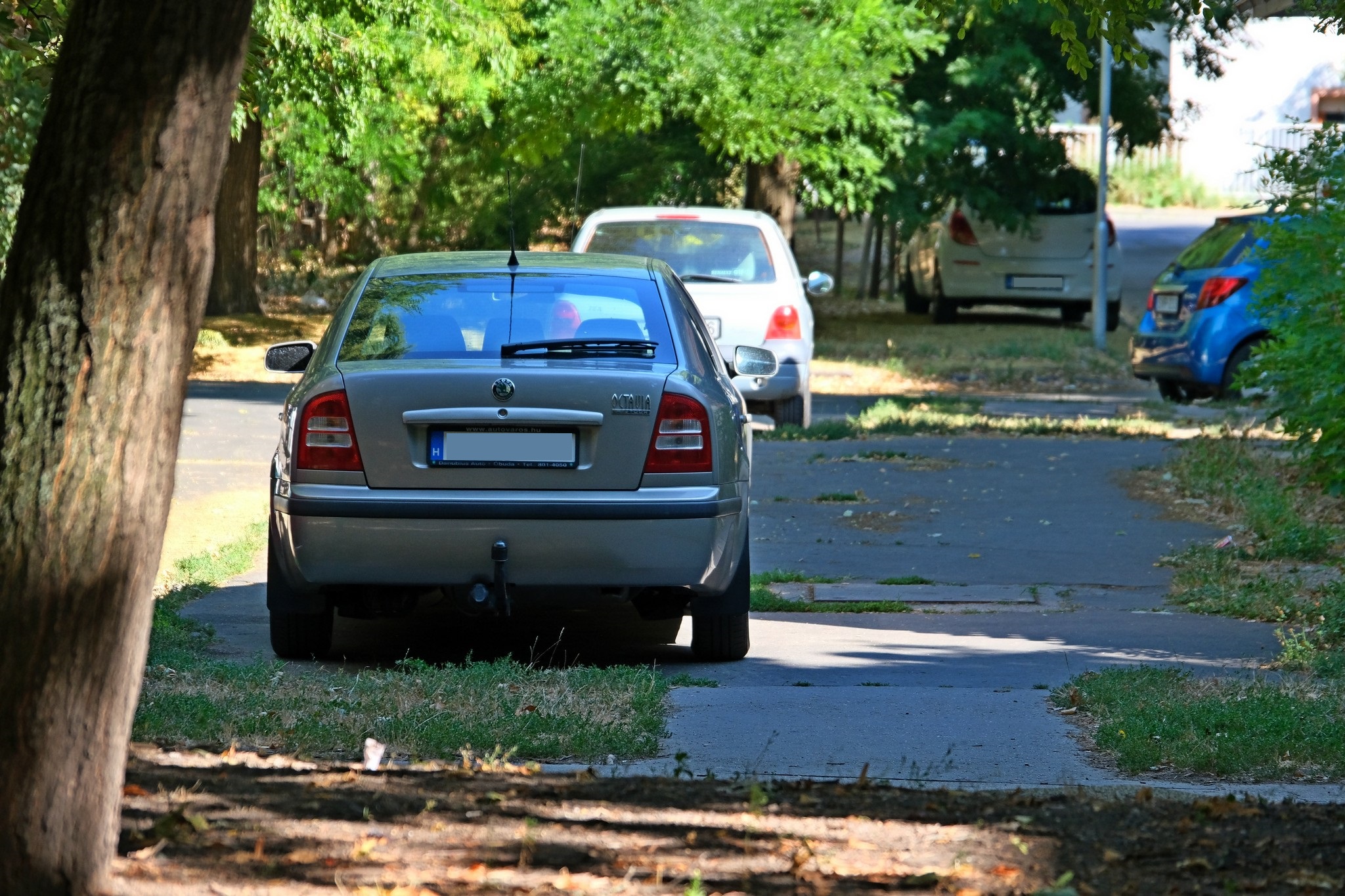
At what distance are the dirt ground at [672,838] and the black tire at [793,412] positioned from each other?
32.9 feet

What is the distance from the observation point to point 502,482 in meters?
6.09

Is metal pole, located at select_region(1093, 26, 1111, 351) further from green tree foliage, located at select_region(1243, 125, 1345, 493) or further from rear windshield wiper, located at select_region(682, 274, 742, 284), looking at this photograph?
green tree foliage, located at select_region(1243, 125, 1345, 493)

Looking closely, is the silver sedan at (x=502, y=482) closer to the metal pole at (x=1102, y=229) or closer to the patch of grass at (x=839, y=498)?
the patch of grass at (x=839, y=498)

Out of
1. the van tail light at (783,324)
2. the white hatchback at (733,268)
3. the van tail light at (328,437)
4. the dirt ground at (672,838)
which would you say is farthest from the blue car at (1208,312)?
the dirt ground at (672,838)

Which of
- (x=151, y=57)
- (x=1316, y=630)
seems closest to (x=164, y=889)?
(x=151, y=57)

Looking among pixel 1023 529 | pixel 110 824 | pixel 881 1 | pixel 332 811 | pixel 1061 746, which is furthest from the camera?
pixel 881 1

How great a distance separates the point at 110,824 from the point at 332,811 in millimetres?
645

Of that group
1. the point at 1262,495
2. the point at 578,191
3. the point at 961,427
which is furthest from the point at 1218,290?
the point at 578,191

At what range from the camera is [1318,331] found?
10.1 metres

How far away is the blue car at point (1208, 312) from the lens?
49.0ft

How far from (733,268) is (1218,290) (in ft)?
14.4

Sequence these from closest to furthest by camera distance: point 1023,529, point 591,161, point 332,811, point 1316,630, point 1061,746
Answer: point 332,811, point 1061,746, point 1316,630, point 1023,529, point 591,161

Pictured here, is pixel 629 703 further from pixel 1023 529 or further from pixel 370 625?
pixel 1023 529

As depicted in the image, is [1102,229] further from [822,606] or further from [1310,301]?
[822,606]
